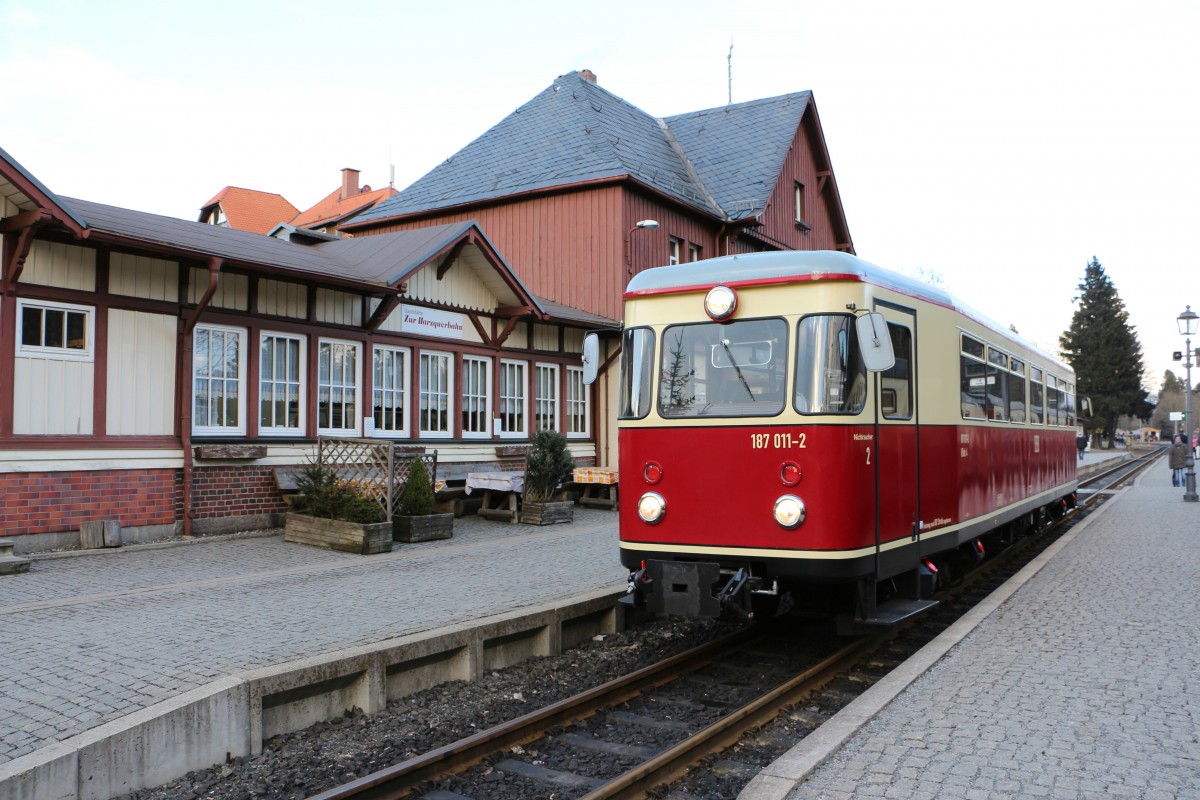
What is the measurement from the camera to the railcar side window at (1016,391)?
10.5 metres

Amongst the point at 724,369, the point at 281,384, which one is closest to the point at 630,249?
the point at 281,384

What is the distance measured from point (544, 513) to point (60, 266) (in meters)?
7.11

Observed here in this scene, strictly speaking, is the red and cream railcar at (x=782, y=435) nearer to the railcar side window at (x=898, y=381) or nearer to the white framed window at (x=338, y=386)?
the railcar side window at (x=898, y=381)

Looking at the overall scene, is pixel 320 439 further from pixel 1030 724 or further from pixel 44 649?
pixel 1030 724

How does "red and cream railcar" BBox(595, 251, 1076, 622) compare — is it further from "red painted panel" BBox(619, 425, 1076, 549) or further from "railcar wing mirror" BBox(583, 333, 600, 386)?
"railcar wing mirror" BBox(583, 333, 600, 386)

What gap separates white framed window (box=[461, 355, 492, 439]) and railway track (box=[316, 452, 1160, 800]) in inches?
333

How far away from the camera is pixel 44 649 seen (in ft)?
20.2

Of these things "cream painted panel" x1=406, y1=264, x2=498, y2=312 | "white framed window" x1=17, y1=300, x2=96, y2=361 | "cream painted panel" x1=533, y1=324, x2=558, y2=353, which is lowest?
"white framed window" x1=17, y1=300, x2=96, y2=361

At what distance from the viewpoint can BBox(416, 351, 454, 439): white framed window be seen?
15.0 metres

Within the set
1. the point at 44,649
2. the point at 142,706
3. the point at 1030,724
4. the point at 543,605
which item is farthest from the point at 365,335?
the point at 1030,724

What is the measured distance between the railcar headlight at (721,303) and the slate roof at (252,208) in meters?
37.6

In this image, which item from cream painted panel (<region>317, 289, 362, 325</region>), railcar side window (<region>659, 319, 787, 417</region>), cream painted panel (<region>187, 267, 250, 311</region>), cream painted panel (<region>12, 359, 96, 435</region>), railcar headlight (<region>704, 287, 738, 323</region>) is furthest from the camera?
cream painted panel (<region>317, 289, 362, 325</region>)

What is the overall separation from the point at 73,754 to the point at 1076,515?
1870 cm

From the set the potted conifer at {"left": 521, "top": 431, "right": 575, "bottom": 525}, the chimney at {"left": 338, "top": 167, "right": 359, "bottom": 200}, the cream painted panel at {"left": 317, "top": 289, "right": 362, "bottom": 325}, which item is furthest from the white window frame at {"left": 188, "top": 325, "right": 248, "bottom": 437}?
the chimney at {"left": 338, "top": 167, "right": 359, "bottom": 200}
